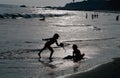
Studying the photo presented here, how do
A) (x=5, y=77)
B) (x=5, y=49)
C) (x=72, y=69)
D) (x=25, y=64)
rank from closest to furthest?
(x=5, y=77)
(x=72, y=69)
(x=25, y=64)
(x=5, y=49)

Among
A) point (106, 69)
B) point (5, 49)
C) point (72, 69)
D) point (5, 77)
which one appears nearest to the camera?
point (5, 77)

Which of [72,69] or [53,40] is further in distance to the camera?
[53,40]

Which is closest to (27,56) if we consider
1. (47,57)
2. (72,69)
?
(47,57)

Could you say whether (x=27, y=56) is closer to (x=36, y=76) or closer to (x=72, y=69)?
(x=72, y=69)

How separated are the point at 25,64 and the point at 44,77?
3719 millimetres

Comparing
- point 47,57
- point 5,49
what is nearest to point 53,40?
point 47,57

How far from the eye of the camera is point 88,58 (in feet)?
68.0

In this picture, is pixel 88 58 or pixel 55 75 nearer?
pixel 55 75

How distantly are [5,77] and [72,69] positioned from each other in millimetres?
3549

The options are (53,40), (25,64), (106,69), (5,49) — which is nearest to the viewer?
(106,69)

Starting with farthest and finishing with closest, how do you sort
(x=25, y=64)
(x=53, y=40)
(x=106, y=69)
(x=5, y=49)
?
1. (x=5, y=49)
2. (x=53, y=40)
3. (x=25, y=64)
4. (x=106, y=69)

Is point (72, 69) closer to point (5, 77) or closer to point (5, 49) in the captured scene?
point (5, 77)

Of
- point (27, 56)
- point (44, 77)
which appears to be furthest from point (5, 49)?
point (44, 77)

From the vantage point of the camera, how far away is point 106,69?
15609 mm
